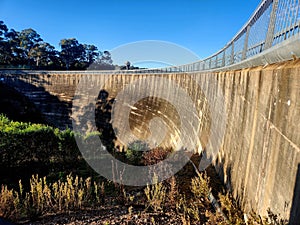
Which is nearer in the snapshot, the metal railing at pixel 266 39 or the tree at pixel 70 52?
the metal railing at pixel 266 39

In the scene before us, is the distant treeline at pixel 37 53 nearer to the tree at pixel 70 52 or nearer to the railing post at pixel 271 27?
the tree at pixel 70 52

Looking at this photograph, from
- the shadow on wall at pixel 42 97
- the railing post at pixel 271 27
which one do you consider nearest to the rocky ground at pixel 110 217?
the railing post at pixel 271 27

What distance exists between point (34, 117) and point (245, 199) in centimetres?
1978

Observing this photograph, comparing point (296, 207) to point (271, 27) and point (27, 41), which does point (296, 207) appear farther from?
point (27, 41)

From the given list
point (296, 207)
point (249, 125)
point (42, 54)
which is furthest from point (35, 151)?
point (42, 54)

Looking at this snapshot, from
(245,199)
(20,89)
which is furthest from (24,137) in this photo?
(20,89)

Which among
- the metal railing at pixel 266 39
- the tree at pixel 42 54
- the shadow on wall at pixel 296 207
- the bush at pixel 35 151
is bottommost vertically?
the bush at pixel 35 151

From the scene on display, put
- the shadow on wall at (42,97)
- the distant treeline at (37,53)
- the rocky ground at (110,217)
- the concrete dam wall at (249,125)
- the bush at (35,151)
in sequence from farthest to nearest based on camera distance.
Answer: the distant treeline at (37,53)
the shadow on wall at (42,97)
the bush at (35,151)
the rocky ground at (110,217)
the concrete dam wall at (249,125)

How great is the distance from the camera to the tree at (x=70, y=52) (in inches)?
1654

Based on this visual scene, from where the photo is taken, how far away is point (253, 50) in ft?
12.5

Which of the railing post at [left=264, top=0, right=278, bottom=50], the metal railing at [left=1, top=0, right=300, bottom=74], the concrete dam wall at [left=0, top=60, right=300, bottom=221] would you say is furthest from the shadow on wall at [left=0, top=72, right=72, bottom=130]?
the railing post at [left=264, top=0, right=278, bottom=50]

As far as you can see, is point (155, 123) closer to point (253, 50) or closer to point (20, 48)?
point (253, 50)

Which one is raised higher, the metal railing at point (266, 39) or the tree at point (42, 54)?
the tree at point (42, 54)

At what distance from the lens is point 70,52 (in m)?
43.2
